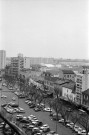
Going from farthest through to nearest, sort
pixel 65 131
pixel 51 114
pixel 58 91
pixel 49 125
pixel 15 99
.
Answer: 1. pixel 58 91
2. pixel 15 99
3. pixel 51 114
4. pixel 49 125
5. pixel 65 131

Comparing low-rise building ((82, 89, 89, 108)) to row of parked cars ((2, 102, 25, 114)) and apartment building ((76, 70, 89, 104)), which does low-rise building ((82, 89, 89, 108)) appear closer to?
apartment building ((76, 70, 89, 104))

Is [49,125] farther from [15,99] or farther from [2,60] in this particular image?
[2,60]

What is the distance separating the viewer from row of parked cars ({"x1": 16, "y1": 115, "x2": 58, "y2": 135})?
9.98 ft

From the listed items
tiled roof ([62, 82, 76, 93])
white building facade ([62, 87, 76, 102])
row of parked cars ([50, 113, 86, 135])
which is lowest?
row of parked cars ([50, 113, 86, 135])

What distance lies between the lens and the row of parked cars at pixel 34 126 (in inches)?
120

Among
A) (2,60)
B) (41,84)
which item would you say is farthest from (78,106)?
(2,60)

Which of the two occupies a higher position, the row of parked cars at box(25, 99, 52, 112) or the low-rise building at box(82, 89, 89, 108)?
the low-rise building at box(82, 89, 89, 108)

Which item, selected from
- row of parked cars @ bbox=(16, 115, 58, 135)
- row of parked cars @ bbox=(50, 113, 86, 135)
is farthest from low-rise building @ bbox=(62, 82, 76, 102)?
row of parked cars @ bbox=(16, 115, 58, 135)

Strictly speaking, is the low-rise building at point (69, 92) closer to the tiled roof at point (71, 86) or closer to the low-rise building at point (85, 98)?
the tiled roof at point (71, 86)

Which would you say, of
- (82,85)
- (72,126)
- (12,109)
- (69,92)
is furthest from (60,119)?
(69,92)

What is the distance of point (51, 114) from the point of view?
13.0 ft

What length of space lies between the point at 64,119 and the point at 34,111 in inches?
35.9

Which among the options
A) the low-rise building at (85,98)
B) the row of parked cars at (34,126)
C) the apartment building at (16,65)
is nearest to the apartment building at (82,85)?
the low-rise building at (85,98)

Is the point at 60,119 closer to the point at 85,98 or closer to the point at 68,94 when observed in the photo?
the point at 85,98
